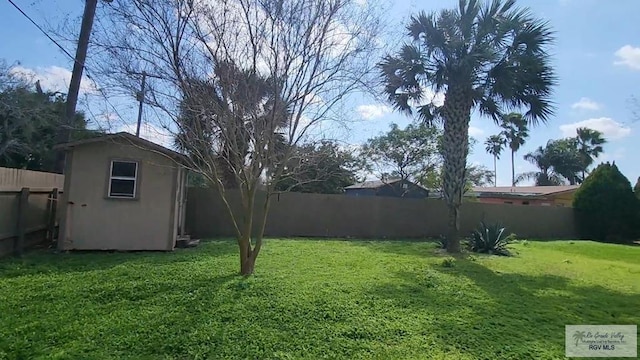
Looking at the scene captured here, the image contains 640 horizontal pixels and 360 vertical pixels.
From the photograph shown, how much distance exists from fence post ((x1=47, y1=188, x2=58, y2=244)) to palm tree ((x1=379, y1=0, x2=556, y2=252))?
8653 mm

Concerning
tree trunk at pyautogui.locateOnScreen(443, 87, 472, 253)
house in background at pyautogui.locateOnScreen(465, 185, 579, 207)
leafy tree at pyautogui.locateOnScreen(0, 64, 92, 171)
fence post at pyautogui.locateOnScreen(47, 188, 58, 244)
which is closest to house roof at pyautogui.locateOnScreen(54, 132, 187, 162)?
fence post at pyautogui.locateOnScreen(47, 188, 58, 244)

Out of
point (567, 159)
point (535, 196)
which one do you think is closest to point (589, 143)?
point (567, 159)

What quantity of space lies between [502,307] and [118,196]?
777cm

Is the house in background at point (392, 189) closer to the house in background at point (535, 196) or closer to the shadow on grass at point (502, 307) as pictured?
the house in background at point (535, 196)

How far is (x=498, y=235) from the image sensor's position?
11164mm

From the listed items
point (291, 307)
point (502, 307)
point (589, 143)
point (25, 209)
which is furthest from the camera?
point (589, 143)

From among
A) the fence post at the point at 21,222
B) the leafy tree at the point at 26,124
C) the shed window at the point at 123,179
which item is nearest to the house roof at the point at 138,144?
the shed window at the point at 123,179

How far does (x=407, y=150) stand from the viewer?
73.6 feet

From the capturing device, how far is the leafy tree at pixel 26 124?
43.1 ft

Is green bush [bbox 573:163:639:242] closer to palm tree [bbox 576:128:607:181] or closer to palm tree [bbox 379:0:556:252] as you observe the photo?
palm tree [bbox 379:0:556:252]

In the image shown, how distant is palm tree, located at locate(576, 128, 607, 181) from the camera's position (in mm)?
37406

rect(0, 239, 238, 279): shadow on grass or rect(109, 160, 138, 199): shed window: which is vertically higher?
rect(109, 160, 138, 199): shed window

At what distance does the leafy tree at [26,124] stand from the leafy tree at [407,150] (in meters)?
14.3

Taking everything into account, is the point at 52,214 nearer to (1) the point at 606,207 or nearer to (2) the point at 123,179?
(2) the point at 123,179
